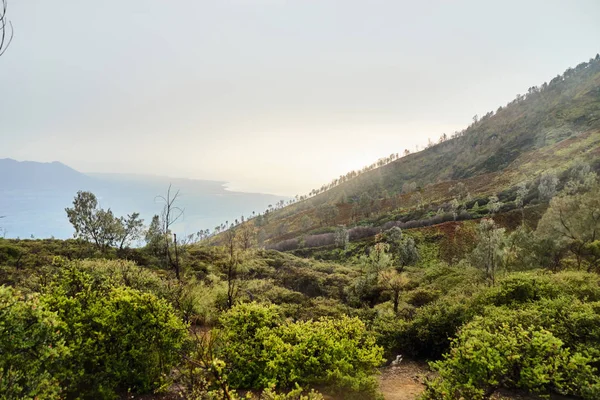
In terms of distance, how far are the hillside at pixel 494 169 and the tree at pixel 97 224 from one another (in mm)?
54176

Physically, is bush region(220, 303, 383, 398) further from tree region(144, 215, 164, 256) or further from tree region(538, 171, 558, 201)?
tree region(538, 171, 558, 201)

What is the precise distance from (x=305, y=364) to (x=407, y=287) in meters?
25.8

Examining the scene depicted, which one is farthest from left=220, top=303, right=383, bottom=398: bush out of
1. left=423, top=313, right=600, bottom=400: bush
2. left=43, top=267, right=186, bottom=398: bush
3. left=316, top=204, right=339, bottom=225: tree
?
left=316, top=204, right=339, bottom=225: tree

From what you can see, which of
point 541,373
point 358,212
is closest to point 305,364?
point 541,373

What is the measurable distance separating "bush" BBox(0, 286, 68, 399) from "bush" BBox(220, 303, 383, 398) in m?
5.07

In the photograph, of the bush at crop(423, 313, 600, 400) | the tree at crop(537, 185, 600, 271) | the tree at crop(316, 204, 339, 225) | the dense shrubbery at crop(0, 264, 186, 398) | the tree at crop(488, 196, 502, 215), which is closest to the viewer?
the dense shrubbery at crop(0, 264, 186, 398)

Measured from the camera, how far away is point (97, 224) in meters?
37.6

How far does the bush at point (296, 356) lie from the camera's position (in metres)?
9.54

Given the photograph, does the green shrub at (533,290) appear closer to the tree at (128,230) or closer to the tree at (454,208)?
the tree at (128,230)

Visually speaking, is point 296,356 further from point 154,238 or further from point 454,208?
point 454,208

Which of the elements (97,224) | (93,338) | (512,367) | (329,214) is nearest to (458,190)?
(329,214)

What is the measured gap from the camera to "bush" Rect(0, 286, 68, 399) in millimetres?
6371

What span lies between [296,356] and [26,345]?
22.7ft

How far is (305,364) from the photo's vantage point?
31.9 ft
